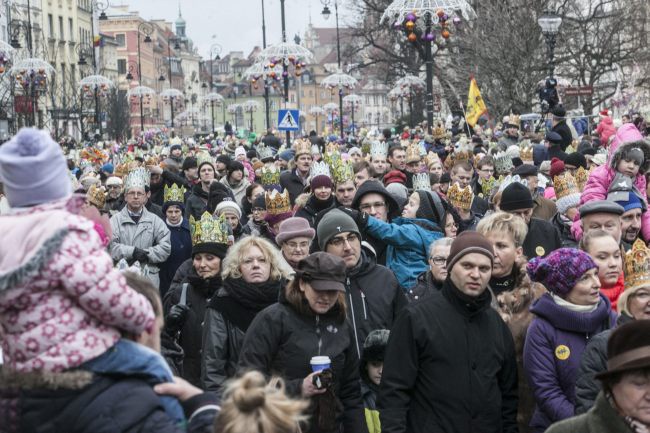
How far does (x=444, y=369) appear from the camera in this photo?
597cm

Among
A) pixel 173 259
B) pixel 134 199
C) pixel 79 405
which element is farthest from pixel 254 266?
pixel 134 199

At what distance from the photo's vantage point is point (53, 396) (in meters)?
3.54

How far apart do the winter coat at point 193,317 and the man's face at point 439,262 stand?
1515mm

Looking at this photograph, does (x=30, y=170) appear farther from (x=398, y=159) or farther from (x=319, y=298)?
(x=398, y=159)

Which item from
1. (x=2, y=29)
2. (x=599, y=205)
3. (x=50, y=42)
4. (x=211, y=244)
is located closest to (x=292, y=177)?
(x=211, y=244)

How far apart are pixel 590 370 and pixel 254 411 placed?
7.47ft

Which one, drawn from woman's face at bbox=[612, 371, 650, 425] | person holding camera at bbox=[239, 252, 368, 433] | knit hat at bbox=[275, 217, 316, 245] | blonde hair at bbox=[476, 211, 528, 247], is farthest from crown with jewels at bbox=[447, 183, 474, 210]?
woman's face at bbox=[612, 371, 650, 425]

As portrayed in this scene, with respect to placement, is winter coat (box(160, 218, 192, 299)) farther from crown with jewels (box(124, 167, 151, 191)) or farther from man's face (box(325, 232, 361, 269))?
man's face (box(325, 232, 361, 269))

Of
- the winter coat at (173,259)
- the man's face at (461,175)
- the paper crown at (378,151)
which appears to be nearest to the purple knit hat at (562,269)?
the man's face at (461,175)

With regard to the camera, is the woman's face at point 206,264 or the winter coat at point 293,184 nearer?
the woman's face at point 206,264

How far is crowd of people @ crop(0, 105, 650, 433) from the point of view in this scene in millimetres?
3520

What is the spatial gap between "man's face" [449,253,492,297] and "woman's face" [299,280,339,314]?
66cm

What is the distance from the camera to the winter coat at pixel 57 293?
11.3ft

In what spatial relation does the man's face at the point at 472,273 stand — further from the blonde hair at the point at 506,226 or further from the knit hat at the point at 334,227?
the knit hat at the point at 334,227
